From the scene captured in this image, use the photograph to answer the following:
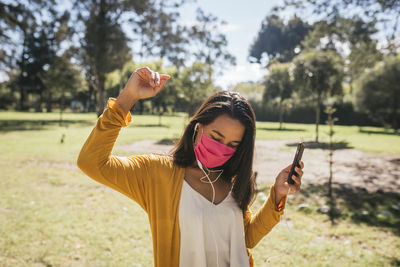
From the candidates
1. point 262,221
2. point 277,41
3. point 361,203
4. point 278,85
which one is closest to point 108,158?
point 262,221

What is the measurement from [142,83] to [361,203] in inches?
234

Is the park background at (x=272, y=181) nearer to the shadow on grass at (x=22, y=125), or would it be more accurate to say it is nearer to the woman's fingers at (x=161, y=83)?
the woman's fingers at (x=161, y=83)

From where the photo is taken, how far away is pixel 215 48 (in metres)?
25.6

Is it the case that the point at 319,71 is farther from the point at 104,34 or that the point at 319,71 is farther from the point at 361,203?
the point at 104,34

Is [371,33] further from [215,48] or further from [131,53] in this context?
[131,53]

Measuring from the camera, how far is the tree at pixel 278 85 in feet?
73.8

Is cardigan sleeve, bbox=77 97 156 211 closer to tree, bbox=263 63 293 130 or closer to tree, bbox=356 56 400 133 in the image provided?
tree, bbox=263 63 293 130

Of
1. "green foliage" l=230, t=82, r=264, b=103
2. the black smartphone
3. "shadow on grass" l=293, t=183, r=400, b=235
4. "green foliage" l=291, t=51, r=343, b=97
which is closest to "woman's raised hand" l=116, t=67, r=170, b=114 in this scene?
the black smartphone

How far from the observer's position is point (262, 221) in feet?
5.39

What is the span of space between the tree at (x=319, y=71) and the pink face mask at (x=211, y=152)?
46.1 feet

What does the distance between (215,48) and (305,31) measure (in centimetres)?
3106

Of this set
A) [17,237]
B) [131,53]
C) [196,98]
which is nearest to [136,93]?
[17,237]

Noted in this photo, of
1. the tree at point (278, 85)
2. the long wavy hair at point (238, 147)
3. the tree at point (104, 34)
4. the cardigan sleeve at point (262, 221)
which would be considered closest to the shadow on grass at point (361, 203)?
the cardigan sleeve at point (262, 221)

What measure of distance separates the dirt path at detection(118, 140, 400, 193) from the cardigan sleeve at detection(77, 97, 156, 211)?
168 inches
